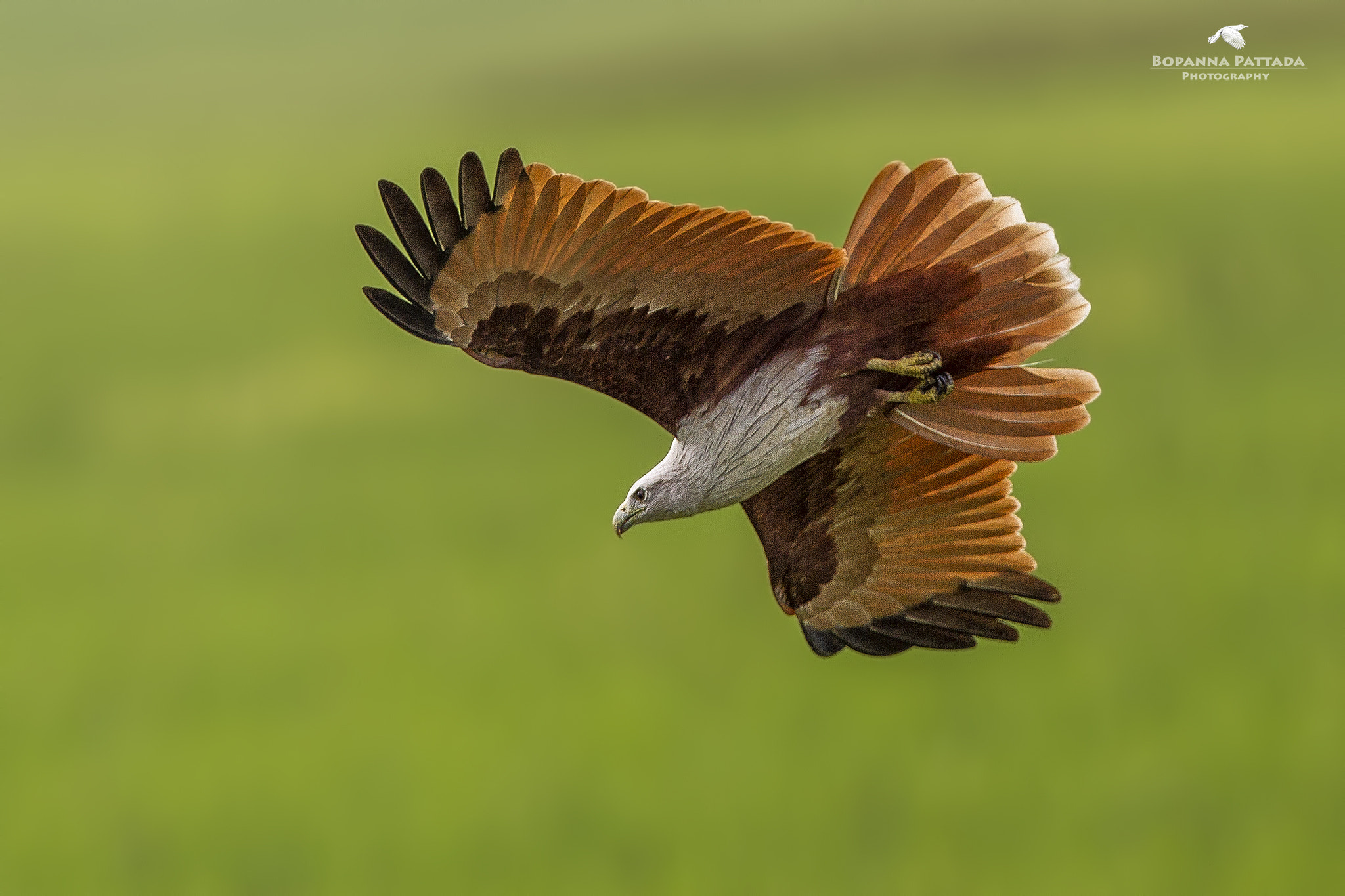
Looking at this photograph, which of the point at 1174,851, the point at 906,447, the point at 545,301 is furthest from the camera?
the point at 1174,851

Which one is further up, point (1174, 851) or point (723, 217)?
point (723, 217)

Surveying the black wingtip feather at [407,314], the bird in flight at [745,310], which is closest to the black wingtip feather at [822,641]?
the bird in flight at [745,310]

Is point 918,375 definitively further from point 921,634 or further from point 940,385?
point 921,634

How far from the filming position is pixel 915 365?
158 inches

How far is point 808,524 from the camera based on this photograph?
194 inches

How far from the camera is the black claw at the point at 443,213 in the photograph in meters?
3.88

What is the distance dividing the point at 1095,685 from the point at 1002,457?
491 inches

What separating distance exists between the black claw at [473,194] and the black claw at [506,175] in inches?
1.2

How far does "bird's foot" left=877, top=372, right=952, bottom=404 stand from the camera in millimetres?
4038

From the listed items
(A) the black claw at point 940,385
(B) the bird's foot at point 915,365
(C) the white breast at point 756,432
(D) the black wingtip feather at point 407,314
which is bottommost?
(C) the white breast at point 756,432

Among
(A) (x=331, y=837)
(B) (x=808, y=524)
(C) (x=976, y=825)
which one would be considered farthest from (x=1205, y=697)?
(B) (x=808, y=524)

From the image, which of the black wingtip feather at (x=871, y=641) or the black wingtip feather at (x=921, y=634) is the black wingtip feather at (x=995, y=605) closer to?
the black wingtip feather at (x=921, y=634)

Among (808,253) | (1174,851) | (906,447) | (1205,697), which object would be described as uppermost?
(808,253)

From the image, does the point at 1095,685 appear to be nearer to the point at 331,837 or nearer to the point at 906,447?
the point at 331,837
